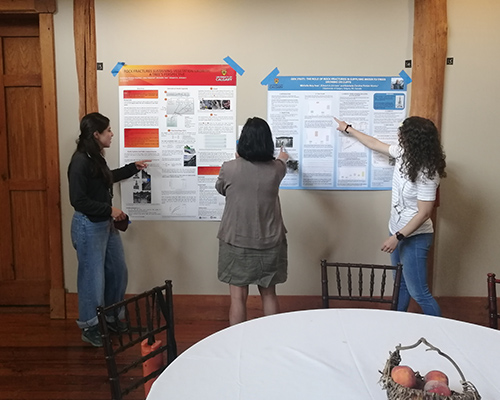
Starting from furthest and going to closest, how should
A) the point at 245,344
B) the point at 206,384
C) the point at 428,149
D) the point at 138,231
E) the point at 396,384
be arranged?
the point at 138,231
the point at 428,149
the point at 245,344
the point at 206,384
the point at 396,384

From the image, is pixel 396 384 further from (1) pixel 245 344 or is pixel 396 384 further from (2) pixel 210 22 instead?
(2) pixel 210 22

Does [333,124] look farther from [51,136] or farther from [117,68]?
[51,136]

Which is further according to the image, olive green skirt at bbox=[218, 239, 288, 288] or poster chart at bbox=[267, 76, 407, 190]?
poster chart at bbox=[267, 76, 407, 190]

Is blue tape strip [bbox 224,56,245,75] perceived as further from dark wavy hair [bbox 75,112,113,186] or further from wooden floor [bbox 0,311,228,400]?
wooden floor [bbox 0,311,228,400]

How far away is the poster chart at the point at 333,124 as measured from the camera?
3.12m

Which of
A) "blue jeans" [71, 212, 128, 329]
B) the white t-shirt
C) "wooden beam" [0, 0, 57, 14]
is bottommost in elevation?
"blue jeans" [71, 212, 128, 329]

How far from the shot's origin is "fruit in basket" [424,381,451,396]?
1003 millimetres

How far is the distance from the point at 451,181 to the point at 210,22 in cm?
207

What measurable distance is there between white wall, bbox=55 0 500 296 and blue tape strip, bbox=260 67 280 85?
42mm

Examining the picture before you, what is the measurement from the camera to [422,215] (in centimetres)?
245

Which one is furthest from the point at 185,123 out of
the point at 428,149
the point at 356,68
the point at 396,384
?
the point at 396,384

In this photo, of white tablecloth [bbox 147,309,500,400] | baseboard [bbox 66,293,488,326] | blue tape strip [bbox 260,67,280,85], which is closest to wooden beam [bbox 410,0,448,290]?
blue tape strip [bbox 260,67,280,85]

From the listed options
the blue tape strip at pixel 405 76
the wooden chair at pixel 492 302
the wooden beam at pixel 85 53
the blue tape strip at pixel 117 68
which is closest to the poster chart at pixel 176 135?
the blue tape strip at pixel 117 68

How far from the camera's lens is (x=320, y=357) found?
4.60 ft
